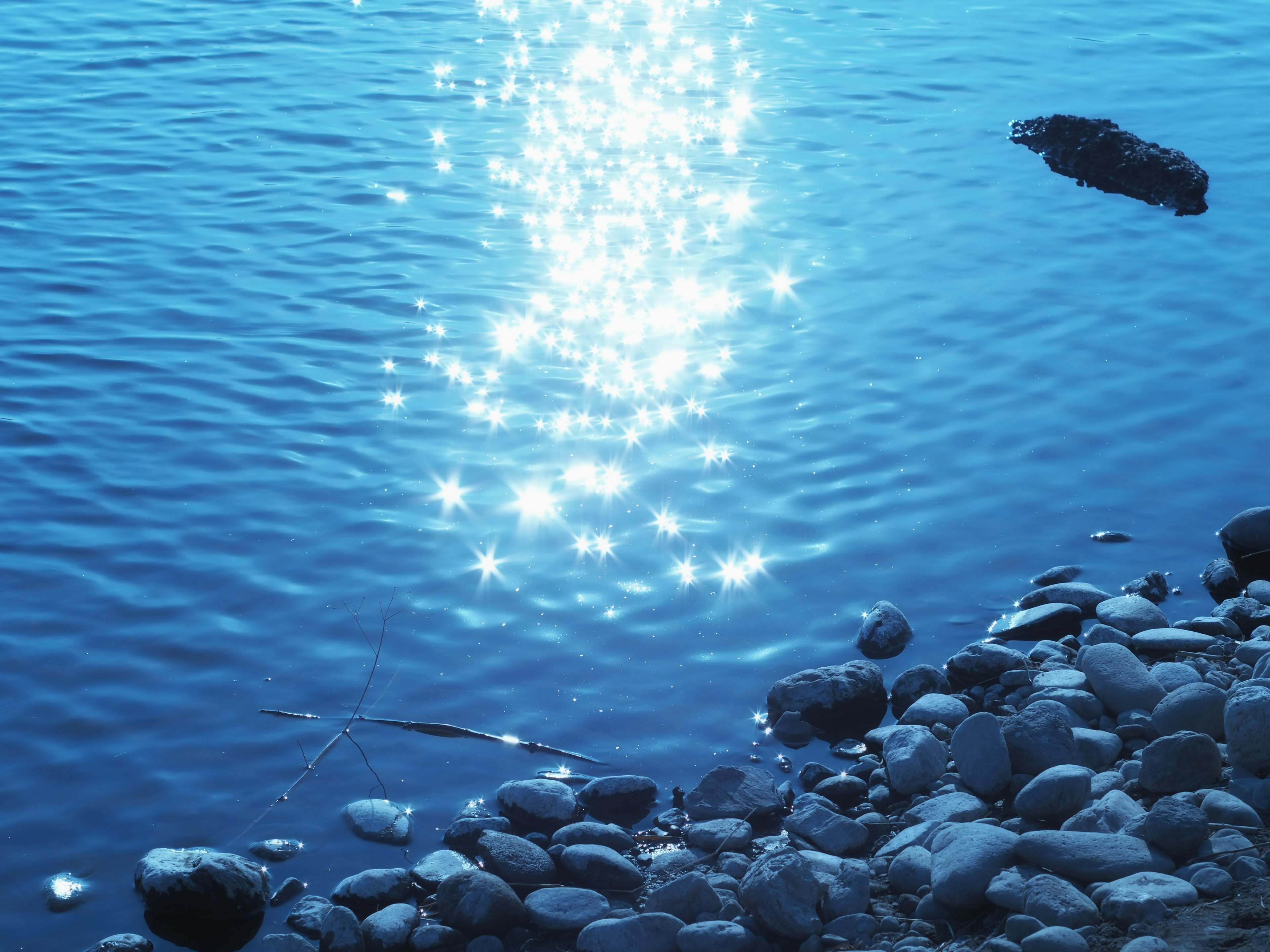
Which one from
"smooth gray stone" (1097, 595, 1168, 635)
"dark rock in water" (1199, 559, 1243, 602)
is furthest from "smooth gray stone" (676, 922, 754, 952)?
"dark rock in water" (1199, 559, 1243, 602)

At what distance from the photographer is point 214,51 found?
17938mm

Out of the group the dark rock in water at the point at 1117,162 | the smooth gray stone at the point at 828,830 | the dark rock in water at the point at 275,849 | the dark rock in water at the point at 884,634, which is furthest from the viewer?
the dark rock in water at the point at 1117,162

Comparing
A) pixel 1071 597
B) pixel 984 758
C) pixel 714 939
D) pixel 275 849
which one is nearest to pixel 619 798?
pixel 714 939

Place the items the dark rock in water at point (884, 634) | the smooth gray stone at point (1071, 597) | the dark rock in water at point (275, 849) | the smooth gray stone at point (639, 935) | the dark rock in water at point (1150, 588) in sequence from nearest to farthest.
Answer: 1. the smooth gray stone at point (639, 935)
2. the dark rock in water at point (275, 849)
3. the dark rock in water at point (884, 634)
4. the smooth gray stone at point (1071, 597)
5. the dark rock in water at point (1150, 588)

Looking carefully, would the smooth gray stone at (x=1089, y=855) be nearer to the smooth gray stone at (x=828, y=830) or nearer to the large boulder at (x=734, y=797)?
the smooth gray stone at (x=828, y=830)

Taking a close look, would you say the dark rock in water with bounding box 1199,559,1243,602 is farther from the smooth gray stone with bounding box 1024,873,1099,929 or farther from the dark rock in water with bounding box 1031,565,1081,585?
the smooth gray stone with bounding box 1024,873,1099,929

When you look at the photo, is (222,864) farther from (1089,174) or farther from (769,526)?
(1089,174)

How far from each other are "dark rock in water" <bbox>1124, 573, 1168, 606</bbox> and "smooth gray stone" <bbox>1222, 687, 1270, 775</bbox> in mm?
2120

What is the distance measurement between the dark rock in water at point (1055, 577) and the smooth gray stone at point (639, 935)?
12.2ft

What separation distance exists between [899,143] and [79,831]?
472 inches

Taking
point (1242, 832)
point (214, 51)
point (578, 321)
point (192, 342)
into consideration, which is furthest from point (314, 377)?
point (214, 51)

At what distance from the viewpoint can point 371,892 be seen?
544 cm

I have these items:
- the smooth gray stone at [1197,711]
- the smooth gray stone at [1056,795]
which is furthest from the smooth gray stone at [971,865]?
the smooth gray stone at [1197,711]

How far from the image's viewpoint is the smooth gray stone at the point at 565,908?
523 centimetres
